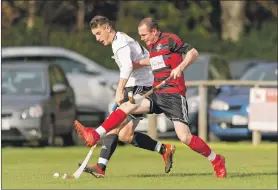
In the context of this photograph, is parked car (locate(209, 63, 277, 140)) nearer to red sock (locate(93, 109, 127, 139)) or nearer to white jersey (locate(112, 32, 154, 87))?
white jersey (locate(112, 32, 154, 87))

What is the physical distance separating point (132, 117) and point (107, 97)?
14249 mm

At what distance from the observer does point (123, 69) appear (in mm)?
15555

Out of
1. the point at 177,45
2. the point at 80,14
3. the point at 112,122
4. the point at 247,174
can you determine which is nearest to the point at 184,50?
the point at 177,45

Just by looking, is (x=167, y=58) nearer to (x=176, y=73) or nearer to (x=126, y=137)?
(x=176, y=73)

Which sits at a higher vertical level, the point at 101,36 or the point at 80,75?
the point at 101,36

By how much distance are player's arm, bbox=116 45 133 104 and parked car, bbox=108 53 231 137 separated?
10.9 m

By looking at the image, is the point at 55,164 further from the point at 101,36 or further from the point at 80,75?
the point at 80,75

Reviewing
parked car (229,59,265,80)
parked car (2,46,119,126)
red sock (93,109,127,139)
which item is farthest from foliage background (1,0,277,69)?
red sock (93,109,127,139)

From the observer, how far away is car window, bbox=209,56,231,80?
97.3ft

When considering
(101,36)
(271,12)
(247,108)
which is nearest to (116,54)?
(101,36)

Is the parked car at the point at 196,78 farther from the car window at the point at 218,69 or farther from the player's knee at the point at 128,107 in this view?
the player's knee at the point at 128,107

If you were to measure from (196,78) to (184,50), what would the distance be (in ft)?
44.6

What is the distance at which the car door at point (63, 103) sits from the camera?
25.6 meters

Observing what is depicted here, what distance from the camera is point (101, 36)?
615 inches
